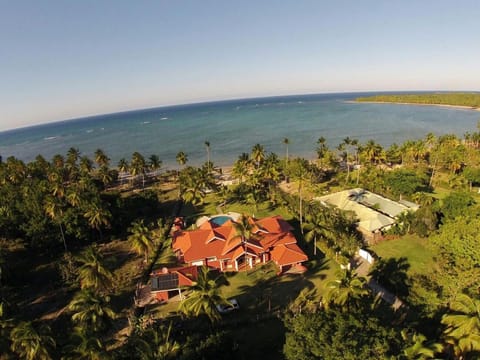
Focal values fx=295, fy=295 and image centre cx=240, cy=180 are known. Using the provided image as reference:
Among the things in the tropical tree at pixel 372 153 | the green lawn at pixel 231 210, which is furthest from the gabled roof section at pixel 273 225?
the tropical tree at pixel 372 153

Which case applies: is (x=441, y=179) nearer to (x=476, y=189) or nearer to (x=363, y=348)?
(x=476, y=189)

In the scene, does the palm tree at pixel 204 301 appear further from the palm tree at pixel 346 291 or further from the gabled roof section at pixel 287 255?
the gabled roof section at pixel 287 255

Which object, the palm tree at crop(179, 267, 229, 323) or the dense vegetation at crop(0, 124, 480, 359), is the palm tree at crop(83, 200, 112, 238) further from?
the palm tree at crop(179, 267, 229, 323)

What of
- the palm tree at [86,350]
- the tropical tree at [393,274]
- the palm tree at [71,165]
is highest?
the palm tree at [71,165]

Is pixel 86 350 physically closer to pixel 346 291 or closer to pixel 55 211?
pixel 346 291

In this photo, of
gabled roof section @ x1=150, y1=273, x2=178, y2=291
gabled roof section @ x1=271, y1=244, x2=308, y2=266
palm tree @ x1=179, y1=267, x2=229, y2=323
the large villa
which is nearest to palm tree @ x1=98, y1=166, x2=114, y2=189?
the large villa

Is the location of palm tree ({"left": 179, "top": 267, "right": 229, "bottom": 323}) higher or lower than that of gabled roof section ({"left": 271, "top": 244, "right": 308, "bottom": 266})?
higher
